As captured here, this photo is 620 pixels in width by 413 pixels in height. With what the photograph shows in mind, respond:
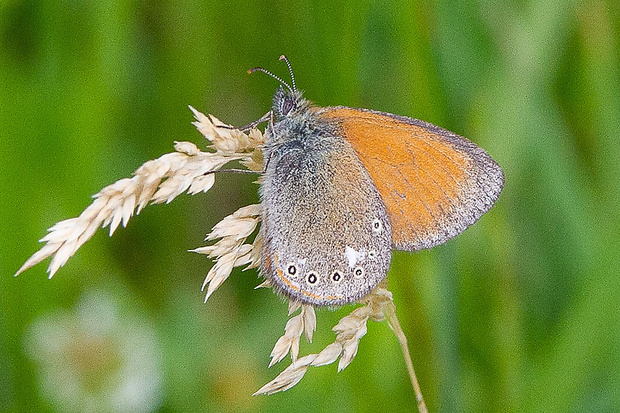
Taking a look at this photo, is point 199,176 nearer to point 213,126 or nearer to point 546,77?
point 213,126

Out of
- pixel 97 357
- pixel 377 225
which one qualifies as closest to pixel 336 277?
pixel 377 225

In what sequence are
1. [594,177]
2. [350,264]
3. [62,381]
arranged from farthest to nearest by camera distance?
[594,177] < [62,381] < [350,264]

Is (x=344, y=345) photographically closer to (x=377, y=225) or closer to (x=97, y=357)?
(x=377, y=225)

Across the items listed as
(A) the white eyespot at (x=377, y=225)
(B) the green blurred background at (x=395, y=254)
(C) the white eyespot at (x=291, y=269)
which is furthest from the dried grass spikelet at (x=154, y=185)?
(B) the green blurred background at (x=395, y=254)

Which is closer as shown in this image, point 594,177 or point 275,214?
point 275,214

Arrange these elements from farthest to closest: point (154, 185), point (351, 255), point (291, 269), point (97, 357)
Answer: point (97, 357)
point (351, 255)
point (291, 269)
point (154, 185)

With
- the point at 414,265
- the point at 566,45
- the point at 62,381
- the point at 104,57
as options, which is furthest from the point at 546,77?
the point at 62,381

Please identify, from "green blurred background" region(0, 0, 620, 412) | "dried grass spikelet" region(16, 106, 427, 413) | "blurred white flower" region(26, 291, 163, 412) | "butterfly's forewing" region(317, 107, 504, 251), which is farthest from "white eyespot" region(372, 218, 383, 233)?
"blurred white flower" region(26, 291, 163, 412)
